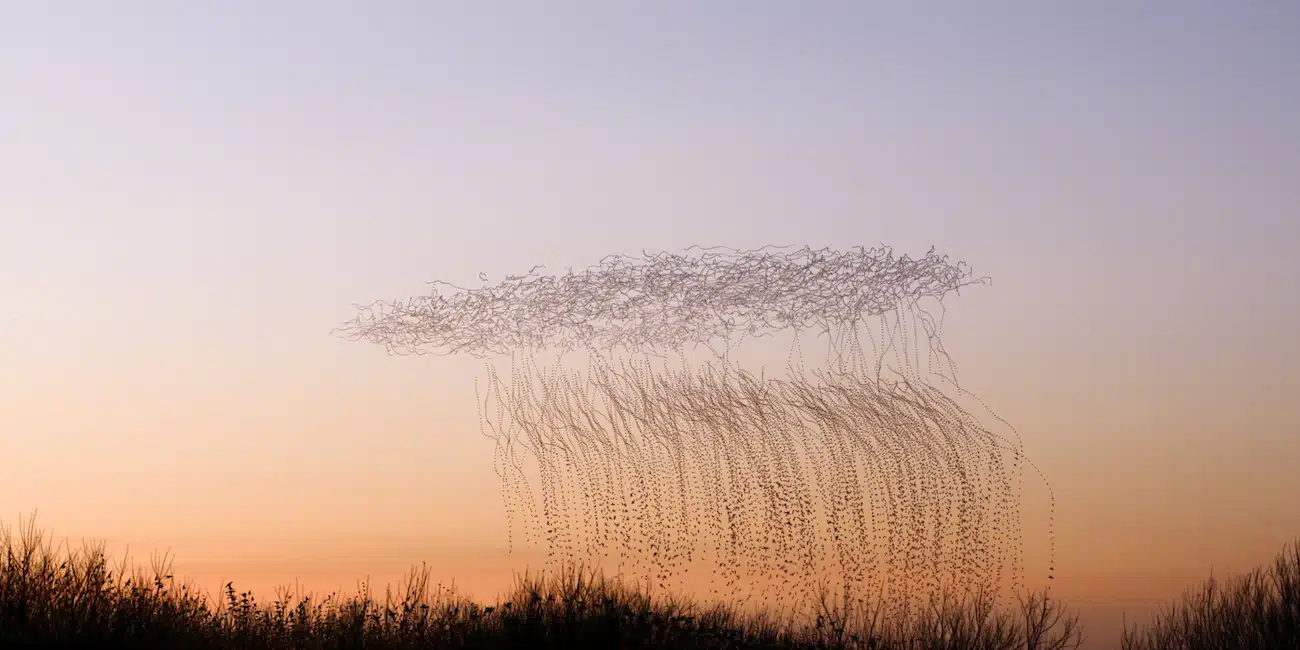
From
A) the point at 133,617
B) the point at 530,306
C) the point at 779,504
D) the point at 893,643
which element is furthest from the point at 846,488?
the point at 133,617

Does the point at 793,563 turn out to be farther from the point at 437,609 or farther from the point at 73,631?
the point at 73,631

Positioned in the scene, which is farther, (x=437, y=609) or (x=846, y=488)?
(x=846, y=488)

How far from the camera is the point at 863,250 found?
78.9 ft

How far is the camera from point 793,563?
21281 millimetres

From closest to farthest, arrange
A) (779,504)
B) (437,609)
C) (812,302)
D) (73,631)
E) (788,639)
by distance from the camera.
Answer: (73,631), (437,609), (788,639), (779,504), (812,302)

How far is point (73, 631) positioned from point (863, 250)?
14.9m

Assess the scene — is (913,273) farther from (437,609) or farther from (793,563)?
(437,609)

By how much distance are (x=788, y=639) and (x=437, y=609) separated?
5675 millimetres

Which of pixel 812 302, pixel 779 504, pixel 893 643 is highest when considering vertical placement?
pixel 812 302

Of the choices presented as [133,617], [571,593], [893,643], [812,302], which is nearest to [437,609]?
[571,593]

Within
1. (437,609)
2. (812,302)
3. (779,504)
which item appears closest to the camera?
(437,609)

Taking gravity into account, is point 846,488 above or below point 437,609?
above

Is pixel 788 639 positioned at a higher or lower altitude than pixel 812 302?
lower

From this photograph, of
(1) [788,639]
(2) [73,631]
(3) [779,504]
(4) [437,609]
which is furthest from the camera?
(3) [779,504]
